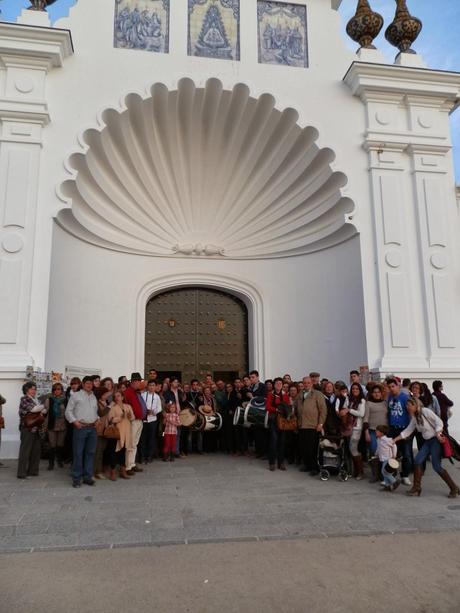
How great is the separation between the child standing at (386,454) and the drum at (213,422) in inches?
105

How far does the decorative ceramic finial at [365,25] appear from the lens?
9.96 m

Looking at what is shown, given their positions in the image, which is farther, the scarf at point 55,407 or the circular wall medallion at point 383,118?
the circular wall medallion at point 383,118

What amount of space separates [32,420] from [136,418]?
4.15ft

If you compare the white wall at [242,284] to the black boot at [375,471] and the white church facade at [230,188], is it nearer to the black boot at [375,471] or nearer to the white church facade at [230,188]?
the white church facade at [230,188]

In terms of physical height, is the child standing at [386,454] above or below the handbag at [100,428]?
below

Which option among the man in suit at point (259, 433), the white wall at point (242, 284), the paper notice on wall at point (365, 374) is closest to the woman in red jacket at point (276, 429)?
the man in suit at point (259, 433)

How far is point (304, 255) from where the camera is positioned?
420 inches

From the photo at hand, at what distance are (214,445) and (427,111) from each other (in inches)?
301

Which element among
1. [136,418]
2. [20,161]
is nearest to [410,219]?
[136,418]

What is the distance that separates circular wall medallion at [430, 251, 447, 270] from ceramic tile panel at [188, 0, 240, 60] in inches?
213

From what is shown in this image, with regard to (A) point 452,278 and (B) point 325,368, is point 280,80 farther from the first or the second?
(B) point 325,368

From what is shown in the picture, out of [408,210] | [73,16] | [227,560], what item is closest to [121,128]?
[73,16]

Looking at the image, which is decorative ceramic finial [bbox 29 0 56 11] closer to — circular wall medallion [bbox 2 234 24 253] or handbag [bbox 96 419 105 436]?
circular wall medallion [bbox 2 234 24 253]

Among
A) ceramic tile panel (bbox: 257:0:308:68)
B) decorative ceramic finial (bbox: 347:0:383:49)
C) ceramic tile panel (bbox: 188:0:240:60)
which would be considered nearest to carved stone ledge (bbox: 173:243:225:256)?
ceramic tile panel (bbox: 188:0:240:60)
